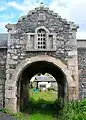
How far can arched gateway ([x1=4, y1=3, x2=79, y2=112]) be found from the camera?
13.4 metres

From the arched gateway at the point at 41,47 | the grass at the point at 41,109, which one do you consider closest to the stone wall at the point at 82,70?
the arched gateway at the point at 41,47

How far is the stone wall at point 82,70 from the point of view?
13336 millimetres

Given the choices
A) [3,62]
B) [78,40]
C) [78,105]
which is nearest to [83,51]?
[78,40]

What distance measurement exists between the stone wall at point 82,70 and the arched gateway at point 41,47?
0.23 m

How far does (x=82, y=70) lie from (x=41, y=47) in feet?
7.38

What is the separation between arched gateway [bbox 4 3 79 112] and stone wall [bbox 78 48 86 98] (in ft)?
0.74

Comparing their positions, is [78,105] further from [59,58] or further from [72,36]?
[72,36]

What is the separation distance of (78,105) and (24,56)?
3454mm

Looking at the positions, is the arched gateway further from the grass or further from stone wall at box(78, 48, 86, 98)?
the grass

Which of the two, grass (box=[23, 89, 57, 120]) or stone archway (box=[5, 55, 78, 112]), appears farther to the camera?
grass (box=[23, 89, 57, 120])

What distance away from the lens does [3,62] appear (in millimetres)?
13742

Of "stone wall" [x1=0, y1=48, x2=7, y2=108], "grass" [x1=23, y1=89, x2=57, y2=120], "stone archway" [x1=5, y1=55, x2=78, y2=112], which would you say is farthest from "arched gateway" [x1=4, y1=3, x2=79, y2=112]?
"grass" [x1=23, y1=89, x2=57, y2=120]

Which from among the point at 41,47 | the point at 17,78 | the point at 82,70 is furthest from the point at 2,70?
the point at 82,70

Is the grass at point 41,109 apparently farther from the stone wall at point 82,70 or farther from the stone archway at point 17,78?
the stone wall at point 82,70
